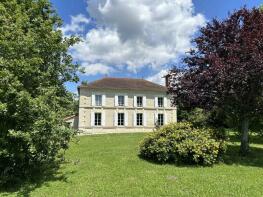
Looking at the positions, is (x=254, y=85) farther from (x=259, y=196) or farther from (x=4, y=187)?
(x=4, y=187)

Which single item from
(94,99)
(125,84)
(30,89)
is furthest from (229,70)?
(125,84)

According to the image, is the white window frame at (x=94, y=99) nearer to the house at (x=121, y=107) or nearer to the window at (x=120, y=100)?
the house at (x=121, y=107)

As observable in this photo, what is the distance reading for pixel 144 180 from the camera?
9.16 meters

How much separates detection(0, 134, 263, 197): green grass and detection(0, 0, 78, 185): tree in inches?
40.7

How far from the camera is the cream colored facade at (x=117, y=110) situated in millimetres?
32750

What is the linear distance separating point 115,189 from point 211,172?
358 cm

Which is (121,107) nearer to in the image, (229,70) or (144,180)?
(229,70)

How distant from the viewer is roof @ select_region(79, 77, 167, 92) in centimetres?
3359

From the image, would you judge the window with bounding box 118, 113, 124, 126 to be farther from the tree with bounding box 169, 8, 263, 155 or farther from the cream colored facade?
the tree with bounding box 169, 8, 263, 155

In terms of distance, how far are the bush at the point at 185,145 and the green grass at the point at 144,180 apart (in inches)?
16.5

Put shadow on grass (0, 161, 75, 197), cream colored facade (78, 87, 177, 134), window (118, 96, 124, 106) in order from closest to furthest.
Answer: shadow on grass (0, 161, 75, 197) → cream colored facade (78, 87, 177, 134) → window (118, 96, 124, 106)

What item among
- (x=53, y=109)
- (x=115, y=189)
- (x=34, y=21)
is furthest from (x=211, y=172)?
(x=34, y=21)

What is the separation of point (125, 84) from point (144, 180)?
1041 inches

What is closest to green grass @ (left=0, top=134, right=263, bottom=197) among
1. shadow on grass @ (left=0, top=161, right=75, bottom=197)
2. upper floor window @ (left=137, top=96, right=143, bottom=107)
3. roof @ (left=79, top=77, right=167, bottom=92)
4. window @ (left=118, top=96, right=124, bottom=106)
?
shadow on grass @ (left=0, top=161, right=75, bottom=197)
